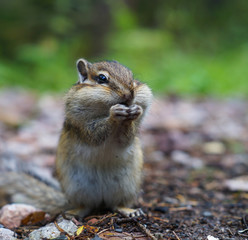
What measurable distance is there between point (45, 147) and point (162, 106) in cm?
312

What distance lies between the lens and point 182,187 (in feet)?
13.1

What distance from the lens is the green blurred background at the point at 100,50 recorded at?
31.5 ft

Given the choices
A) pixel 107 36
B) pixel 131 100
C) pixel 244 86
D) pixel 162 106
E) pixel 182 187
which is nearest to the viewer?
→ pixel 131 100

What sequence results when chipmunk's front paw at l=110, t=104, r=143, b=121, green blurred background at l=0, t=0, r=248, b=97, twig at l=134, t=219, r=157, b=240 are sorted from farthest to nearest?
green blurred background at l=0, t=0, r=248, b=97
chipmunk's front paw at l=110, t=104, r=143, b=121
twig at l=134, t=219, r=157, b=240

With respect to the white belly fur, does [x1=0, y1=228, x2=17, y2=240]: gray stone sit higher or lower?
lower

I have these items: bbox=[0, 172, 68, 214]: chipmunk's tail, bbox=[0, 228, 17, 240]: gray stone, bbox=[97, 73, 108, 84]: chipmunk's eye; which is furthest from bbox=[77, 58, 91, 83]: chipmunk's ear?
bbox=[0, 228, 17, 240]: gray stone

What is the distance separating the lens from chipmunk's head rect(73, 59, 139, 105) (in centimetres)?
260

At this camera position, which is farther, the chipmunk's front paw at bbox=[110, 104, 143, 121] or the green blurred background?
the green blurred background

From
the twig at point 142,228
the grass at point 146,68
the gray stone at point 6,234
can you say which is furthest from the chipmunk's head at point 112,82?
the grass at point 146,68

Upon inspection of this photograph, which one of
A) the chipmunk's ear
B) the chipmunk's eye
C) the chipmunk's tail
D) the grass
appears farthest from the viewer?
the grass

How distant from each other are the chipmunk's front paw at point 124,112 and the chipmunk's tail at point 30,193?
1120 millimetres

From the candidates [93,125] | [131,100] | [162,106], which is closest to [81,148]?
[93,125]

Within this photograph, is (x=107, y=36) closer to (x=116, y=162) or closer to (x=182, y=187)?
(x=182, y=187)

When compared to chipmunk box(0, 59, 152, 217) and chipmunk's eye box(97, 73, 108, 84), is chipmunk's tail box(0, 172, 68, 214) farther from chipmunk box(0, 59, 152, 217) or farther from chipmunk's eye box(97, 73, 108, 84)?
chipmunk's eye box(97, 73, 108, 84)
